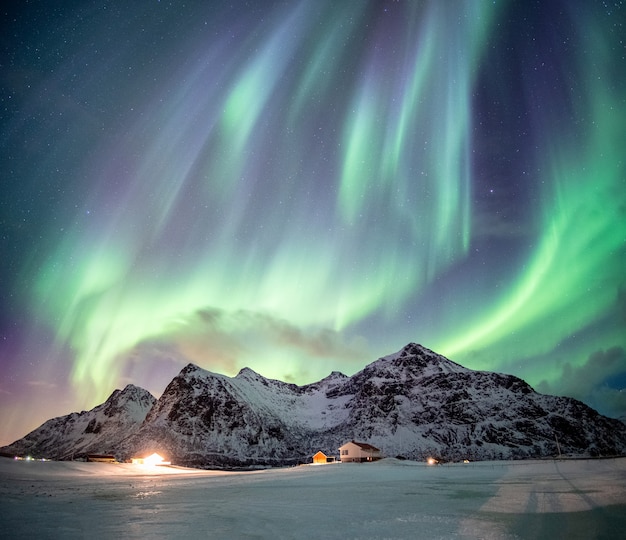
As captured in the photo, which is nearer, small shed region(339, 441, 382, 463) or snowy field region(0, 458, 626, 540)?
snowy field region(0, 458, 626, 540)

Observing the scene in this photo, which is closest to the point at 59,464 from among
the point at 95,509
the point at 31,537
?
the point at 95,509

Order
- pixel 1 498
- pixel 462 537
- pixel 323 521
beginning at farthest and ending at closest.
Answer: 1. pixel 1 498
2. pixel 323 521
3. pixel 462 537

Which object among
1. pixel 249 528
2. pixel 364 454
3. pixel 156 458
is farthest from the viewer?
pixel 364 454

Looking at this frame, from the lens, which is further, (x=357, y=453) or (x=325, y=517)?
(x=357, y=453)

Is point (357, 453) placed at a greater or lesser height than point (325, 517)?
lesser

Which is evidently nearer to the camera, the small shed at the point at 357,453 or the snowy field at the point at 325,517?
the snowy field at the point at 325,517

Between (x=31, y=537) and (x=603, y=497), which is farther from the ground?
(x=31, y=537)

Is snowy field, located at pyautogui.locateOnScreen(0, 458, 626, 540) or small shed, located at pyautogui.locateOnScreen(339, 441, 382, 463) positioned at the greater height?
snowy field, located at pyautogui.locateOnScreen(0, 458, 626, 540)

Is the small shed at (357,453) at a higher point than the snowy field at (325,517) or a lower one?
lower

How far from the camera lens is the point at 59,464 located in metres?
51.9

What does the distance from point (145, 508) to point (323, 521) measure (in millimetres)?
9505

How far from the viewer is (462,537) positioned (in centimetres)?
1173

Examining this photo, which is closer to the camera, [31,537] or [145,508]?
[31,537]

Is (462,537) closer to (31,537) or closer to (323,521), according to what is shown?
(323,521)
